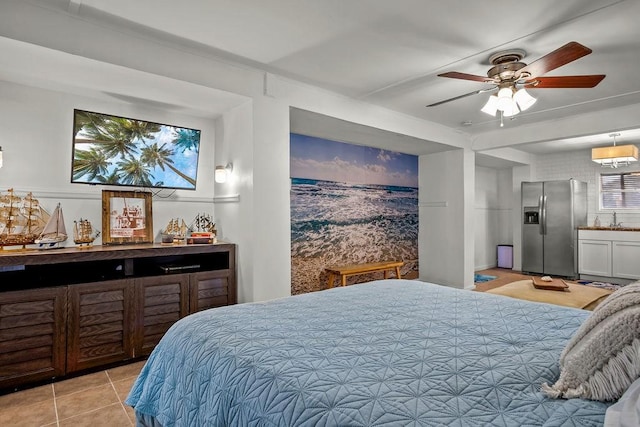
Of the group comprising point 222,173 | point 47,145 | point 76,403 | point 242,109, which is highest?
point 242,109

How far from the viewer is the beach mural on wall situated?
4797 millimetres

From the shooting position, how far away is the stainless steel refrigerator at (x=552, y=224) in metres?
6.64

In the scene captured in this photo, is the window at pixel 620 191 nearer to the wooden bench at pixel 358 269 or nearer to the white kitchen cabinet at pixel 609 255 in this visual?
the white kitchen cabinet at pixel 609 255

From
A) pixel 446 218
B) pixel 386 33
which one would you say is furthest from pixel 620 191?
pixel 386 33

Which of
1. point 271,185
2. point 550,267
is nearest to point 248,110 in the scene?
point 271,185

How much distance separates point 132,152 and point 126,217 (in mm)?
642

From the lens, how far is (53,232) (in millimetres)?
2904

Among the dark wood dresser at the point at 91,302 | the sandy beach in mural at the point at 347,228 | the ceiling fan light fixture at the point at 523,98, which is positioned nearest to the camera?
the dark wood dresser at the point at 91,302

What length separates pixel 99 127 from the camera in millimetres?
3295

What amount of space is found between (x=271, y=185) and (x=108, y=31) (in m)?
1.71

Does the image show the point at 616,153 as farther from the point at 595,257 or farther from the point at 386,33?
the point at 386,33

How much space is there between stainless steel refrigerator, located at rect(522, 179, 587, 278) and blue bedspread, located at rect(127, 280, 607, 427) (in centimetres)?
583

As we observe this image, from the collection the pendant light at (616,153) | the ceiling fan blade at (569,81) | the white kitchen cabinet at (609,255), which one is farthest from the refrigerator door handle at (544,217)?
the ceiling fan blade at (569,81)

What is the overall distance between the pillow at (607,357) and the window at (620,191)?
24.0 ft
